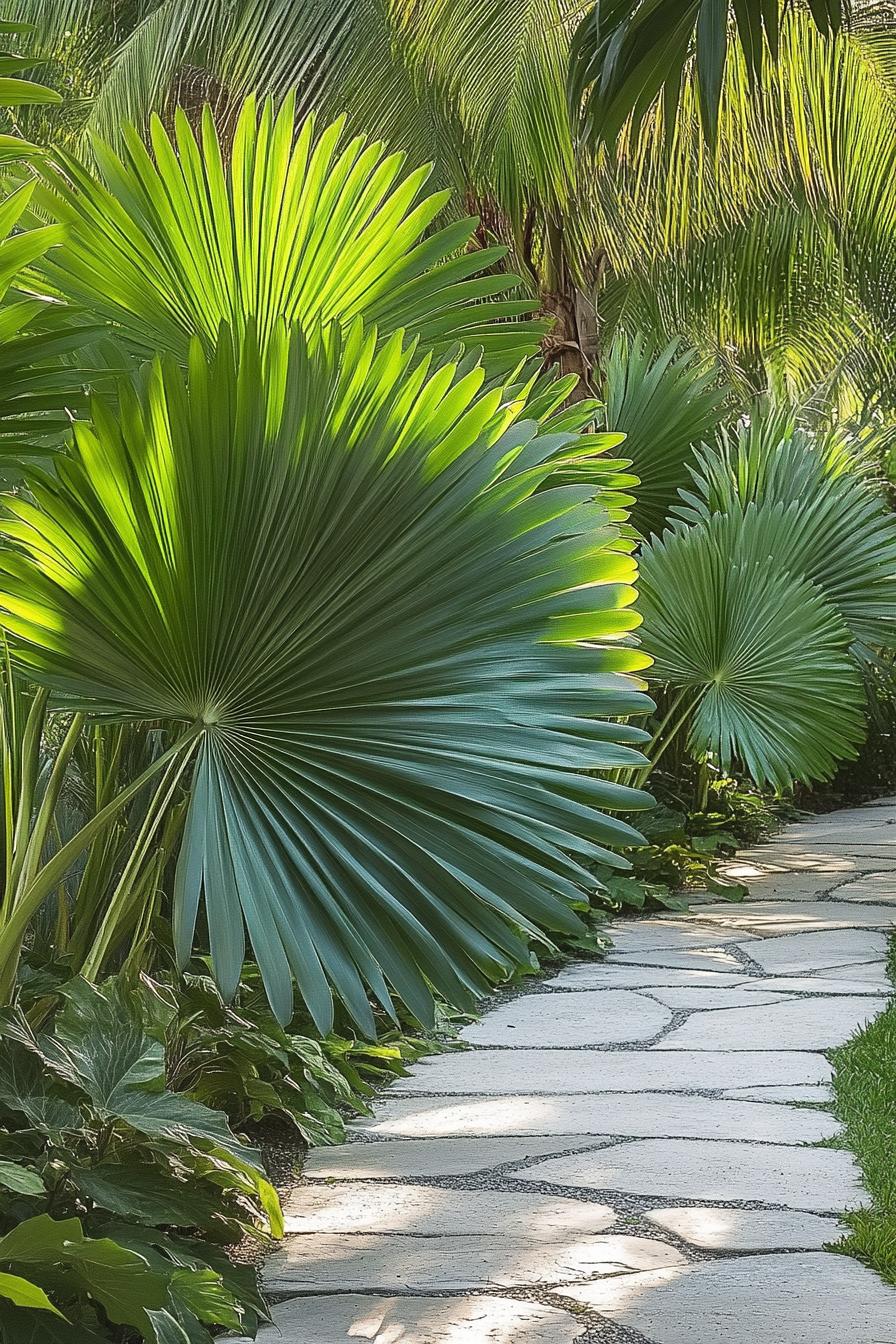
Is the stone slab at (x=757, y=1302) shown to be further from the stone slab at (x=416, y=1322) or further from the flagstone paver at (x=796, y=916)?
the flagstone paver at (x=796, y=916)

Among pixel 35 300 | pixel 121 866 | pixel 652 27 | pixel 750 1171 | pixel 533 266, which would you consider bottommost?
pixel 750 1171

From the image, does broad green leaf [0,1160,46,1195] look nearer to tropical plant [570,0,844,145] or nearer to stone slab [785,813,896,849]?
tropical plant [570,0,844,145]

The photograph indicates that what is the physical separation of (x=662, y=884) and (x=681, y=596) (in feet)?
4.44

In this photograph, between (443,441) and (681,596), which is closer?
(443,441)

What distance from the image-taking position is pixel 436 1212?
2.72 metres

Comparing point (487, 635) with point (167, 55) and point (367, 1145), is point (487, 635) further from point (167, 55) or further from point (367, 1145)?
point (167, 55)

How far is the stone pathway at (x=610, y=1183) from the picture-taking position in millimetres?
2254

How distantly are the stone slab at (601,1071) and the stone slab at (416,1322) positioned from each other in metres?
1.18

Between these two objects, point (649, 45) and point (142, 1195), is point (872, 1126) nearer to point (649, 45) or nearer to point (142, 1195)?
point (142, 1195)

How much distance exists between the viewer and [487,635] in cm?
189

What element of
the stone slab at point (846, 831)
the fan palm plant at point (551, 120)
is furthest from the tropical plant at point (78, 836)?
the stone slab at point (846, 831)

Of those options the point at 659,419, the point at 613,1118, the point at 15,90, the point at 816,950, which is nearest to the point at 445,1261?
the point at 613,1118

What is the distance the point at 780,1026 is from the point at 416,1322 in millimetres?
2017

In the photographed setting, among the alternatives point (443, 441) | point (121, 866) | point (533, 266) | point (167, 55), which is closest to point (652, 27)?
point (443, 441)
